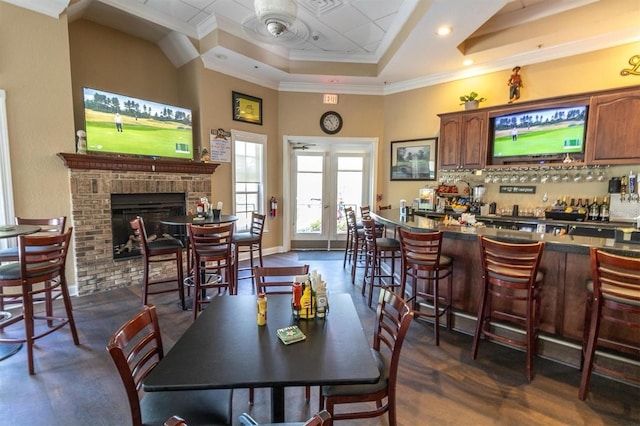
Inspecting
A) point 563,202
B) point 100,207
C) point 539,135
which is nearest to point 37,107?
point 100,207

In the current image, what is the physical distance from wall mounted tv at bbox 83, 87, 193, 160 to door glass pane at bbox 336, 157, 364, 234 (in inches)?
121

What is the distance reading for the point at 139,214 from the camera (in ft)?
14.8

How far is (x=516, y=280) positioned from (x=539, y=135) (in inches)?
125

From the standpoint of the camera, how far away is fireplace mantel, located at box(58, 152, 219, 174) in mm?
3710

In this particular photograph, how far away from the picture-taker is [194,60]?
16.4ft

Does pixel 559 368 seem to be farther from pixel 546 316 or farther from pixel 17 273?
pixel 17 273

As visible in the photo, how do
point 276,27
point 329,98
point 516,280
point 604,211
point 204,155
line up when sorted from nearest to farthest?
point 516,280 < point 276,27 < point 604,211 < point 204,155 < point 329,98

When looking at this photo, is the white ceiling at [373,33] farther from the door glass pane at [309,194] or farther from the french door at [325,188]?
the door glass pane at [309,194]

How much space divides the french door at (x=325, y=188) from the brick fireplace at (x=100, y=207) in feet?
8.78

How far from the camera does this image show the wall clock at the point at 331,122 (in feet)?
20.4

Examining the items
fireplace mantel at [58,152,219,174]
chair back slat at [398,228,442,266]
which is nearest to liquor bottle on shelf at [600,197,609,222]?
chair back slat at [398,228,442,266]

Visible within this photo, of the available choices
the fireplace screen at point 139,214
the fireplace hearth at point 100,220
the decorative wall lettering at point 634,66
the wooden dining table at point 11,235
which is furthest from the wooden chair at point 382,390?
the decorative wall lettering at point 634,66

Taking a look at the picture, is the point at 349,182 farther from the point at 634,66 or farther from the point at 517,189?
the point at 634,66

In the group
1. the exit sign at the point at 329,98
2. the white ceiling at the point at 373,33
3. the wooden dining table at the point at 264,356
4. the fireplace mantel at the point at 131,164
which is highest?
the white ceiling at the point at 373,33
